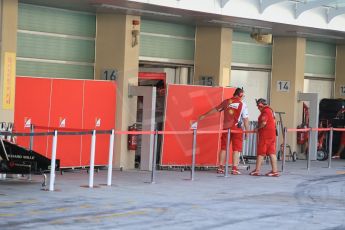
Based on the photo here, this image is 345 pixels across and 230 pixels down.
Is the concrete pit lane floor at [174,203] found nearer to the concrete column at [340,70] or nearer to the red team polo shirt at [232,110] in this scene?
the red team polo shirt at [232,110]

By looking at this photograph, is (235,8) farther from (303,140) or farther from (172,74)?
(303,140)

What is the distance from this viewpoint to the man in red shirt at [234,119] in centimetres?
1905

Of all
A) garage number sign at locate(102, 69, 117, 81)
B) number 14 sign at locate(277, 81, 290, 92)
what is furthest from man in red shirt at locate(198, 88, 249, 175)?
number 14 sign at locate(277, 81, 290, 92)

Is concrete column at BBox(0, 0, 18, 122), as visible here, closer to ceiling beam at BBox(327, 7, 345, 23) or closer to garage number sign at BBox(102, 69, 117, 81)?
garage number sign at BBox(102, 69, 117, 81)

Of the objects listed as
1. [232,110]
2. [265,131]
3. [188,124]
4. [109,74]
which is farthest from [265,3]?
[109,74]

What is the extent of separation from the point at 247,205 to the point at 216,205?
0.53 meters

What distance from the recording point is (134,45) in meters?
20.2

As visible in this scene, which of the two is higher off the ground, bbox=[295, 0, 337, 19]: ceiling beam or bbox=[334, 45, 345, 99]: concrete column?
bbox=[295, 0, 337, 19]: ceiling beam

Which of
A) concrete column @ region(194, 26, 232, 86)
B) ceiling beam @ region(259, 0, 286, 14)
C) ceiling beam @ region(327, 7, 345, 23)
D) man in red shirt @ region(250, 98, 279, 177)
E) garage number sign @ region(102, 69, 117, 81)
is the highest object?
ceiling beam @ region(327, 7, 345, 23)

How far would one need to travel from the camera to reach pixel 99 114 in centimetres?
1919

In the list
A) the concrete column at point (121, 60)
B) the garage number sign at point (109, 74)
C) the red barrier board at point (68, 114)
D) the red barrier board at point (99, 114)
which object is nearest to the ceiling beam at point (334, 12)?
the concrete column at point (121, 60)

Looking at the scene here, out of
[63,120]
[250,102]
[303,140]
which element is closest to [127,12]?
[63,120]

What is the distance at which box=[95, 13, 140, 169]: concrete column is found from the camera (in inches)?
786

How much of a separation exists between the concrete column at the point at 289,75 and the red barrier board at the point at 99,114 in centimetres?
803
